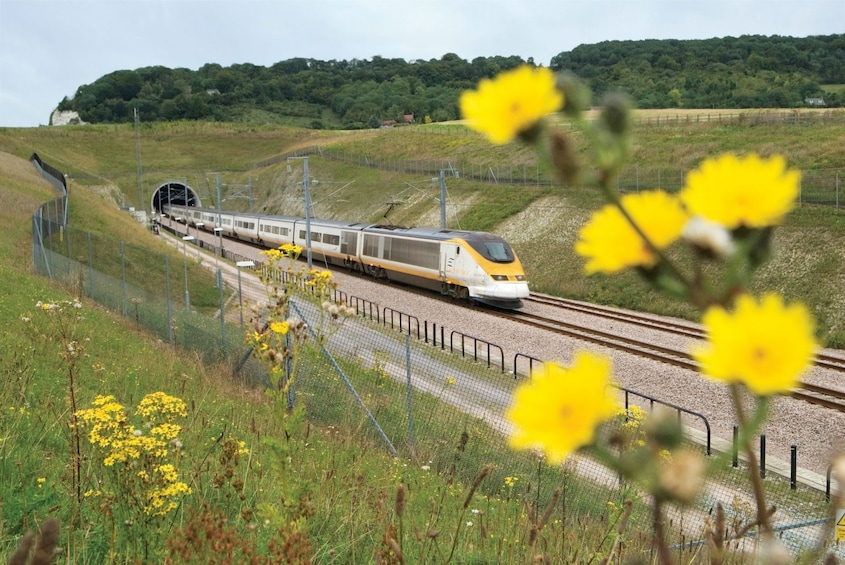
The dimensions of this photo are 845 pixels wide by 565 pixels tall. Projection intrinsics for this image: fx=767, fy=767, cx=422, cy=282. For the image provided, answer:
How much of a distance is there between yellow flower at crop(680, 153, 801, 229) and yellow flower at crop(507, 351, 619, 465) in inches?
5.4

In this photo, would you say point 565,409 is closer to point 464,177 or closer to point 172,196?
point 464,177

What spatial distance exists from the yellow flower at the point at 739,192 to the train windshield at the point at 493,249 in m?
24.5

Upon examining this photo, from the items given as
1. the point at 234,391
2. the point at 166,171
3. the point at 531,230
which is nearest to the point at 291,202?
the point at 166,171

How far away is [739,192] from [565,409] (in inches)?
7.8

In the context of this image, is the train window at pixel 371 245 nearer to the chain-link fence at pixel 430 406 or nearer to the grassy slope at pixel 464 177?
the grassy slope at pixel 464 177

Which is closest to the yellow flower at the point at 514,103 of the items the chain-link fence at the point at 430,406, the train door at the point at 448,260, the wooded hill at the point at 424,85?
the chain-link fence at the point at 430,406

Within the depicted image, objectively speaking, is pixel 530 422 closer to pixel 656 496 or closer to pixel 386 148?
pixel 656 496

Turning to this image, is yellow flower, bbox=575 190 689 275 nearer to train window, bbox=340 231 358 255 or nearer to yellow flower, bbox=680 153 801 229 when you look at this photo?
yellow flower, bbox=680 153 801 229

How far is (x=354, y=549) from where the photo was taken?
13.6 feet

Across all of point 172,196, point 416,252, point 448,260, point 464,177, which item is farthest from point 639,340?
point 172,196

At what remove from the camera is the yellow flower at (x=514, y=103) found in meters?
0.56

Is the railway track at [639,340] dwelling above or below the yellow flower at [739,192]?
below

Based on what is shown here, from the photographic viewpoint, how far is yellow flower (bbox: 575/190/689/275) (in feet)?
1.94

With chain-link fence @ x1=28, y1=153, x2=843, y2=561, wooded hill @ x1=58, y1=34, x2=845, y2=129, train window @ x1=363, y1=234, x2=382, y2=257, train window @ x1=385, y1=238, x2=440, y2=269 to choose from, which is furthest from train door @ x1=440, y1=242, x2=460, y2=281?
wooded hill @ x1=58, y1=34, x2=845, y2=129
